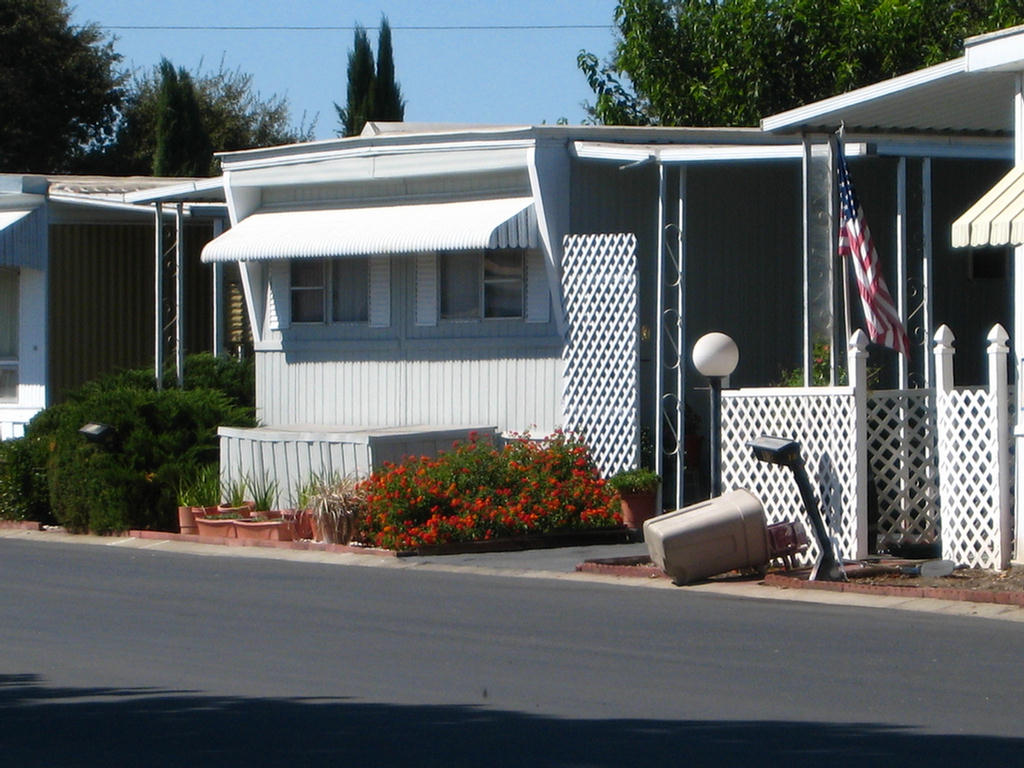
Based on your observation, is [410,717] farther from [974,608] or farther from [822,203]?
[822,203]

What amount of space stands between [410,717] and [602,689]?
3.89 ft

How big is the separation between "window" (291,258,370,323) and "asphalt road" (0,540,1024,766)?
659 centimetres

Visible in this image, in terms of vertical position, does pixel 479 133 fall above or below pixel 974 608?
above

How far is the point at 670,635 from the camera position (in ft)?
34.3

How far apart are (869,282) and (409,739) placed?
26.6ft

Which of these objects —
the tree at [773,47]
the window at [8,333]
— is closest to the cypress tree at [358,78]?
the tree at [773,47]

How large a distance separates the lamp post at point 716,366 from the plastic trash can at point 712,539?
1.18 metres

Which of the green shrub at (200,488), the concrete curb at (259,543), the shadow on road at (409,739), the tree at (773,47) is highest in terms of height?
the tree at (773,47)

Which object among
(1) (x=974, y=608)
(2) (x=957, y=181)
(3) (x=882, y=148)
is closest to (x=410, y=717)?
(1) (x=974, y=608)

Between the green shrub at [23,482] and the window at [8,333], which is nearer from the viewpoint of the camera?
the green shrub at [23,482]

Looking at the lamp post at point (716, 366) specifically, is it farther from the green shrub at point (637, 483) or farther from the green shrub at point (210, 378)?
the green shrub at point (210, 378)

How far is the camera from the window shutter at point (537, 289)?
57.8ft

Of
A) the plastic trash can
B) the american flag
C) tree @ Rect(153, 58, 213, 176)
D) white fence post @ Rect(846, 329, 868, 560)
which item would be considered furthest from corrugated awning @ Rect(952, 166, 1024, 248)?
tree @ Rect(153, 58, 213, 176)

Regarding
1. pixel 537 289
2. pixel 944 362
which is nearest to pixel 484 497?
pixel 537 289
